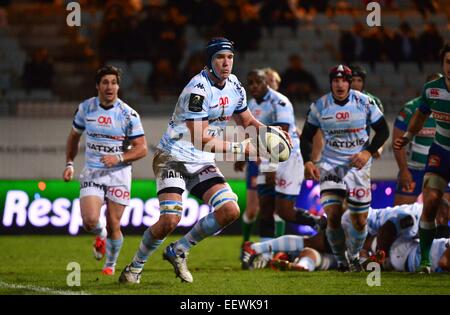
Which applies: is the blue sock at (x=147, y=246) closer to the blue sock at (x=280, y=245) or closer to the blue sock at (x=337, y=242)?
the blue sock at (x=337, y=242)

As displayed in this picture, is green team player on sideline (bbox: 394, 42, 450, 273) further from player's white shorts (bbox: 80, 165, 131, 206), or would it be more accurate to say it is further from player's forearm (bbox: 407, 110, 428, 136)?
player's white shorts (bbox: 80, 165, 131, 206)

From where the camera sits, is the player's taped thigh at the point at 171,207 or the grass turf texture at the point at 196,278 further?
the player's taped thigh at the point at 171,207

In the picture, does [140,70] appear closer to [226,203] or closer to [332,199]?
[332,199]

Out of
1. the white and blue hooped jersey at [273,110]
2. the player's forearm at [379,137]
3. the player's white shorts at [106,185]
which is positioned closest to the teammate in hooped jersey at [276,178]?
the white and blue hooped jersey at [273,110]

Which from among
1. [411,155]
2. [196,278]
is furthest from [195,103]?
[411,155]

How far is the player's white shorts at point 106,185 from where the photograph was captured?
437 inches

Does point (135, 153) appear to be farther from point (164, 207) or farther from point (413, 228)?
point (413, 228)

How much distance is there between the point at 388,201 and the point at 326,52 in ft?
14.5

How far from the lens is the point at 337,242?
36.5 feet

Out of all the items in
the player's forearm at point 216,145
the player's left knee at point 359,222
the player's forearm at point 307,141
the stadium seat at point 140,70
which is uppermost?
the stadium seat at point 140,70

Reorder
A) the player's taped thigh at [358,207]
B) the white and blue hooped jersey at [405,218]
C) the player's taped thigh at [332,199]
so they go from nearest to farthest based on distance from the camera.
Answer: the player's taped thigh at [332,199], the player's taped thigh at [358,207], the white and blue hooped jersey at [405,218]

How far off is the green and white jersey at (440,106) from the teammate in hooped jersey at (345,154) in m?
0.72

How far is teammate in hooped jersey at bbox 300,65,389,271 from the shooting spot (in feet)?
36.0
